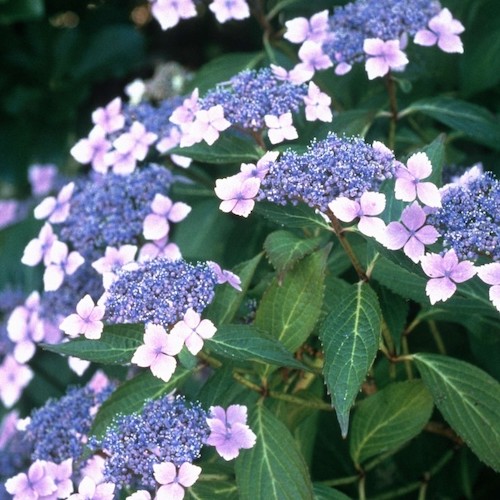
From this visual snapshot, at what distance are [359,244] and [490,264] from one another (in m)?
0.29

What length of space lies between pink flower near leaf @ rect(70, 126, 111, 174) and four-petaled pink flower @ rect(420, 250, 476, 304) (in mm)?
Answer: 663

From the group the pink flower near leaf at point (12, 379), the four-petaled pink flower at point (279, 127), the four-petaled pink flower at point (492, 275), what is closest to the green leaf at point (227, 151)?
the four-petaled pink flower at point (279, 127)

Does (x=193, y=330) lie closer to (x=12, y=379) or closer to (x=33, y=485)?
(x=33, y=485)

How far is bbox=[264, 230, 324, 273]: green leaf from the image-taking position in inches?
45.0

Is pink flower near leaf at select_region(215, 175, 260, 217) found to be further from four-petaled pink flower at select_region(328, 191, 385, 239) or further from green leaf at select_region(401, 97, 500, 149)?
green leaf at select_region(401, 97, 500, 149)

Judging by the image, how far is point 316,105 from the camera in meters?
1.33

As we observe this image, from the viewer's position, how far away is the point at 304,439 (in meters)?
1.38

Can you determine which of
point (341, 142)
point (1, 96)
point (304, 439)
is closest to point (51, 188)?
point (1, 96)

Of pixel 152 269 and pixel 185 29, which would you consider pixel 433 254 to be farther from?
pixel 185 29

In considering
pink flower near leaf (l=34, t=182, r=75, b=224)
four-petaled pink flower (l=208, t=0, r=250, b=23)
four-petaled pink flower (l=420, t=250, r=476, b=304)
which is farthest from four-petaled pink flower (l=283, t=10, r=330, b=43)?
four-petaled pink flower (l=420, t=250, r=476, b=304)

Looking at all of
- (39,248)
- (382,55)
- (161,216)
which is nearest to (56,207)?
(39,248)

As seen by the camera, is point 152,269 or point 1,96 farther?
point 1,96

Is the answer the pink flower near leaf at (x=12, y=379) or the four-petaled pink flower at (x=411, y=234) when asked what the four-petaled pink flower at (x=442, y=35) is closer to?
the four-petaled pink flower at (x=411, y=234)

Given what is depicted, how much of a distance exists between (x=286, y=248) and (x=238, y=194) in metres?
0.09
